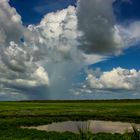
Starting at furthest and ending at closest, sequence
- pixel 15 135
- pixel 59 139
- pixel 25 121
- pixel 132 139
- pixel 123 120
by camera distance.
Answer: pixel 123 120 → pixel 25 121 → pixel 15 135 → pixel 59 139 → pixel 132 139

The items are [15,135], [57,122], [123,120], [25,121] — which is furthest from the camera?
[123,120]

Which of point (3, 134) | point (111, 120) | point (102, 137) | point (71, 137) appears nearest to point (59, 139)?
point (71, 137)

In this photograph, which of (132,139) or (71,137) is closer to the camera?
(132,139)

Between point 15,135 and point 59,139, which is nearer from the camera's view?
point 59,139

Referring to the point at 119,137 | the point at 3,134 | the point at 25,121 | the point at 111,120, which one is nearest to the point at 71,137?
the point at 119,137

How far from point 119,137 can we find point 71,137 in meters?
4.94

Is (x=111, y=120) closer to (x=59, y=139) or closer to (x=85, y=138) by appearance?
(x=59, y=139)

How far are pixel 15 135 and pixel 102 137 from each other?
371 inches

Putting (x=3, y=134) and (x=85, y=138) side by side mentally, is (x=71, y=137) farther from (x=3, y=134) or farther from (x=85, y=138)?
(x=85, y=138)

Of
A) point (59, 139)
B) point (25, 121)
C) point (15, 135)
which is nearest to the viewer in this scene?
point (59, 139)

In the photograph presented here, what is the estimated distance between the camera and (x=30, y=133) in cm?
3850

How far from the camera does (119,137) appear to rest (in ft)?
116

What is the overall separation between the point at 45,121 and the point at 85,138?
149 ft

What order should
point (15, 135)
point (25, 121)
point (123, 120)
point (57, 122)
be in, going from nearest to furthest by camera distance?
point (15, 135) < point (25, 121) < point (57, 122) < point (123, 120)
